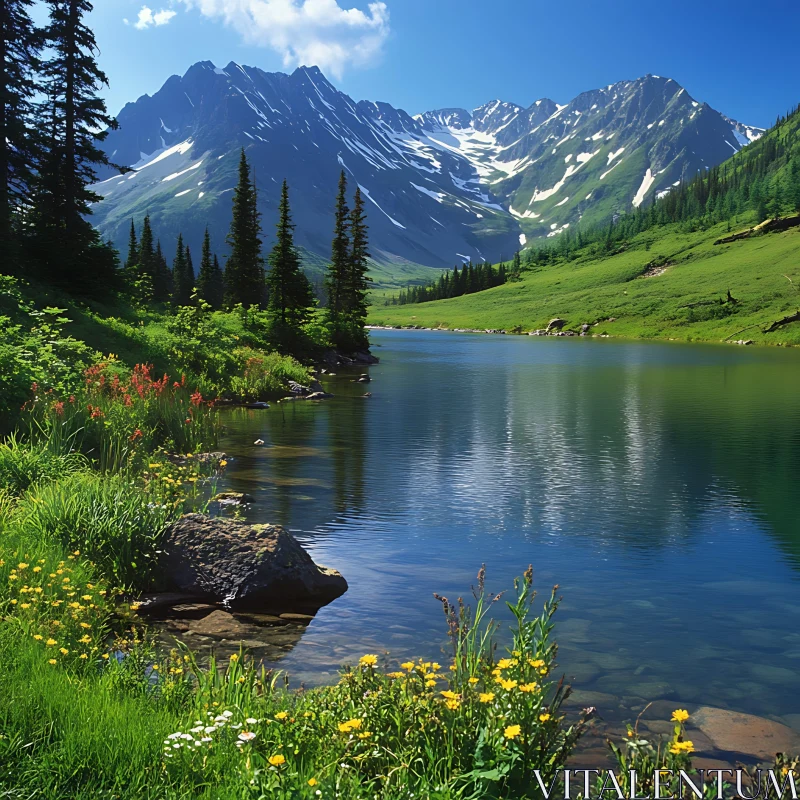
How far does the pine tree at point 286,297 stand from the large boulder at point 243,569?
4705 centimetres

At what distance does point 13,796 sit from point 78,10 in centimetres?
4445

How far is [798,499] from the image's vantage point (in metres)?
18.5

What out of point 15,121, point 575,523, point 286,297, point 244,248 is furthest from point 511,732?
point 244,248

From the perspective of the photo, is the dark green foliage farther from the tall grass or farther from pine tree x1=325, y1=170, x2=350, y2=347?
the tall grass

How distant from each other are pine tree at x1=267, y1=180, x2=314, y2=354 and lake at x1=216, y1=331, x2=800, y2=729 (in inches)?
869

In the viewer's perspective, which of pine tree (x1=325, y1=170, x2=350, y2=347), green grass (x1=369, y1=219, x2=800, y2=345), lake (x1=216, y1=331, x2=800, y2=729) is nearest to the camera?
lake (x1=216, y1=331, x2=800, y2=729)

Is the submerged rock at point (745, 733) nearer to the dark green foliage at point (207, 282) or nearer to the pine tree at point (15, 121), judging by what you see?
the pine tree at point (15, 121)

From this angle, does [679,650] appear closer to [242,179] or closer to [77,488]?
[77,488]

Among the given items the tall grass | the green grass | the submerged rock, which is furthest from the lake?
the green grass

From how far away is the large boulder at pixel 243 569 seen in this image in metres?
10.7

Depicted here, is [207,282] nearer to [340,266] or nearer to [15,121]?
[340,266]

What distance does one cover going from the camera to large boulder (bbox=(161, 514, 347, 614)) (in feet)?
35.0

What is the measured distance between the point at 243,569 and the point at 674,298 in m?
141

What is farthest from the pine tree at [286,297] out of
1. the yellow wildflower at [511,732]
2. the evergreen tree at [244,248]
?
the yellow wildflower at [511,732]
